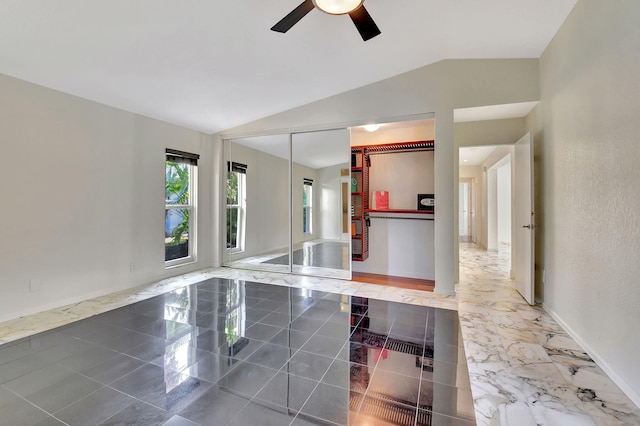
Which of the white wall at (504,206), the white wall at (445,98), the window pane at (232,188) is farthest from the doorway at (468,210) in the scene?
the window pane at (232,188)

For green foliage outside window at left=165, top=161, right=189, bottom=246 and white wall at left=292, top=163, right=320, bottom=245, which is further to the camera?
white wall at left=292, top=163, right=320, bottom=245

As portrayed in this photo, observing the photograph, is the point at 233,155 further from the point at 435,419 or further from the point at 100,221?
the point at 435,419

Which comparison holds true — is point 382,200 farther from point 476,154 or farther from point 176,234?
point 176,234

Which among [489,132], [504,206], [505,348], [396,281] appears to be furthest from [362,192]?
[504,206]

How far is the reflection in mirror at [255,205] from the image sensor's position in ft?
17.6

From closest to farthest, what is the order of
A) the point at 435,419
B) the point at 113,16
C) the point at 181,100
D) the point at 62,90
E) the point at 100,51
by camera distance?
the point at 435,419, the point at 113,16, the point at 100,51, the point at 62,90, the point at 181,100

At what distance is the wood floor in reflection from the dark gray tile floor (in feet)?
3.04

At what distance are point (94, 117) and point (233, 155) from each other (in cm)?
224

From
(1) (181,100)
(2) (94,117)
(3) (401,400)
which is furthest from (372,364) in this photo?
(2) (94,117)

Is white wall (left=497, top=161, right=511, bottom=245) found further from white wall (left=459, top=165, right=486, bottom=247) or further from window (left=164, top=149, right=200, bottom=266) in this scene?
window (left=164, top=149, right=200, bottom=266)

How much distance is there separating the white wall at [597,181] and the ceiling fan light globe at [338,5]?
1744mm

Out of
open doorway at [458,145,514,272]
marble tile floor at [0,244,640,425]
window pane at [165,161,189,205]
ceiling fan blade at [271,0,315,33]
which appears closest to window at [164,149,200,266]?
window pane at [165,161,189,205]

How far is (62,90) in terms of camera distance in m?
3.34

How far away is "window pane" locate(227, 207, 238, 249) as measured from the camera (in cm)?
559
